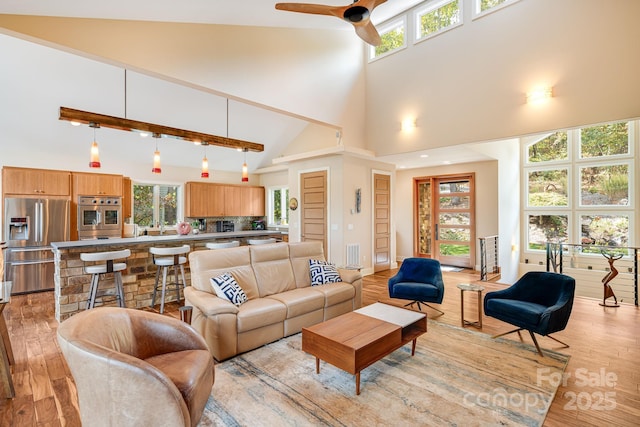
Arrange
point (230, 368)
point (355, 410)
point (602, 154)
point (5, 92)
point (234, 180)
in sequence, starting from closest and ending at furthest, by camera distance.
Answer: point (355, 410) → point (230, 368) → point (5, 92) → point (602, 154) → point (234, 180)

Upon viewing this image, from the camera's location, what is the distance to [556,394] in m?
2.39

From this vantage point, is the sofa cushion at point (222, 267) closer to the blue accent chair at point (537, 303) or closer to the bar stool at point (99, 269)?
the bar stool at point (99, 269)

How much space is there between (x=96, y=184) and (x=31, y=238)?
141 cm

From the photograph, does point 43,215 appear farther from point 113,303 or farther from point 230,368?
point 230,368

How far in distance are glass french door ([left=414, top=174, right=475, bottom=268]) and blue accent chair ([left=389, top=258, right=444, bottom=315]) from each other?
3.61 m

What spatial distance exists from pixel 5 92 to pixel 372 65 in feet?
20.8

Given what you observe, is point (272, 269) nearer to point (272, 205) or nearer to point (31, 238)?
point (31, 238)

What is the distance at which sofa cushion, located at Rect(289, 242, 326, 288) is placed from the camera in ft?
13.4

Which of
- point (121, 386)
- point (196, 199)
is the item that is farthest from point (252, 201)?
point (121, 386)

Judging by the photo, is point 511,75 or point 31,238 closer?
point 511,75

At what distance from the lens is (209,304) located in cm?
287

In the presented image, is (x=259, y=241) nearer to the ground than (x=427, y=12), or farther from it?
nearer to the ground

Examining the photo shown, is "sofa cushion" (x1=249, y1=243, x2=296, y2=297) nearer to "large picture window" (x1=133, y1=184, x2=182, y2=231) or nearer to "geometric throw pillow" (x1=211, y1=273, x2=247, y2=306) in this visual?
→ "geometric throw pillow" (x1=211, y1=273, x2=247, y2=306)

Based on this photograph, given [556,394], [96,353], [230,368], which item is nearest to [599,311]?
[556,394]
